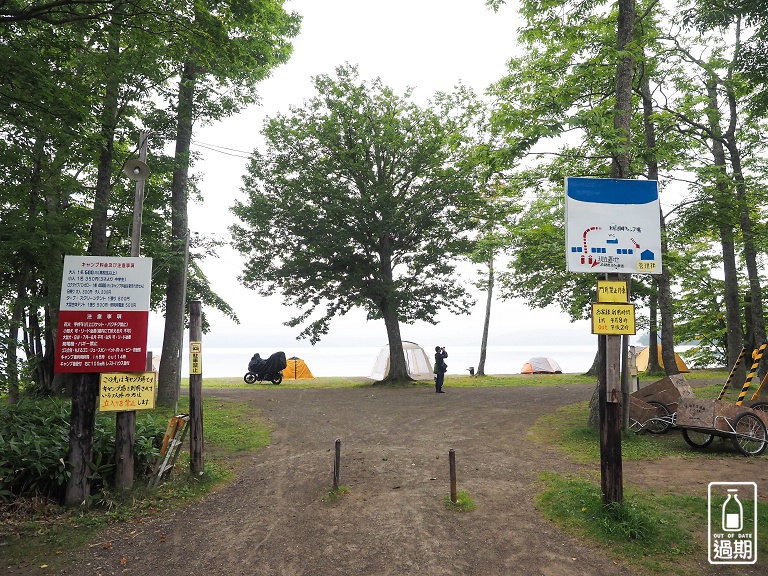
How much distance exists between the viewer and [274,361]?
21.7 metres

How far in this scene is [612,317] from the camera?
5695 mm

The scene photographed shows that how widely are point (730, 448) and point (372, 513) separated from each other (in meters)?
6.92

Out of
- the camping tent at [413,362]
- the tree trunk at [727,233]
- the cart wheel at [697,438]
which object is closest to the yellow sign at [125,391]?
the cart wheel at [697,438]

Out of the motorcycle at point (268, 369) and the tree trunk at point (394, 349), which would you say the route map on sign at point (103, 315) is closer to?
the tree trunk at point (394, 349)

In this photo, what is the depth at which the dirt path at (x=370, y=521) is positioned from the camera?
15.1 feet

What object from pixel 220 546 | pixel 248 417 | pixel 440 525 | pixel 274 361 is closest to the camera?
pixel 220 546

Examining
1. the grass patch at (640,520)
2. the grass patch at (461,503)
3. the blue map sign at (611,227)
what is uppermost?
the blue map sign at (611,227)

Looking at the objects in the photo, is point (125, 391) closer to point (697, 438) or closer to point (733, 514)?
point (733, 514)

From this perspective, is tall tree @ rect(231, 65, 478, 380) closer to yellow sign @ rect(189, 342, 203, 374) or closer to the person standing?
the person standing

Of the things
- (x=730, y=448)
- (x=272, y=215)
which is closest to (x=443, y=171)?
(x=272, y=215)

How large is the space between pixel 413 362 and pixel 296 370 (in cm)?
775

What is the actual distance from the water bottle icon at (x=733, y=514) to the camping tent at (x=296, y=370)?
903 inches

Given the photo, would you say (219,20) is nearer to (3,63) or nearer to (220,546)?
(3,63)

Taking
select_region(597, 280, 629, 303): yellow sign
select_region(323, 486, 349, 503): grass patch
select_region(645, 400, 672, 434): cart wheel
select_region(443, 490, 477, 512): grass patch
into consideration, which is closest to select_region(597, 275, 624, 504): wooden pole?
select_region(597, 280, 629, 303): yellow sign
